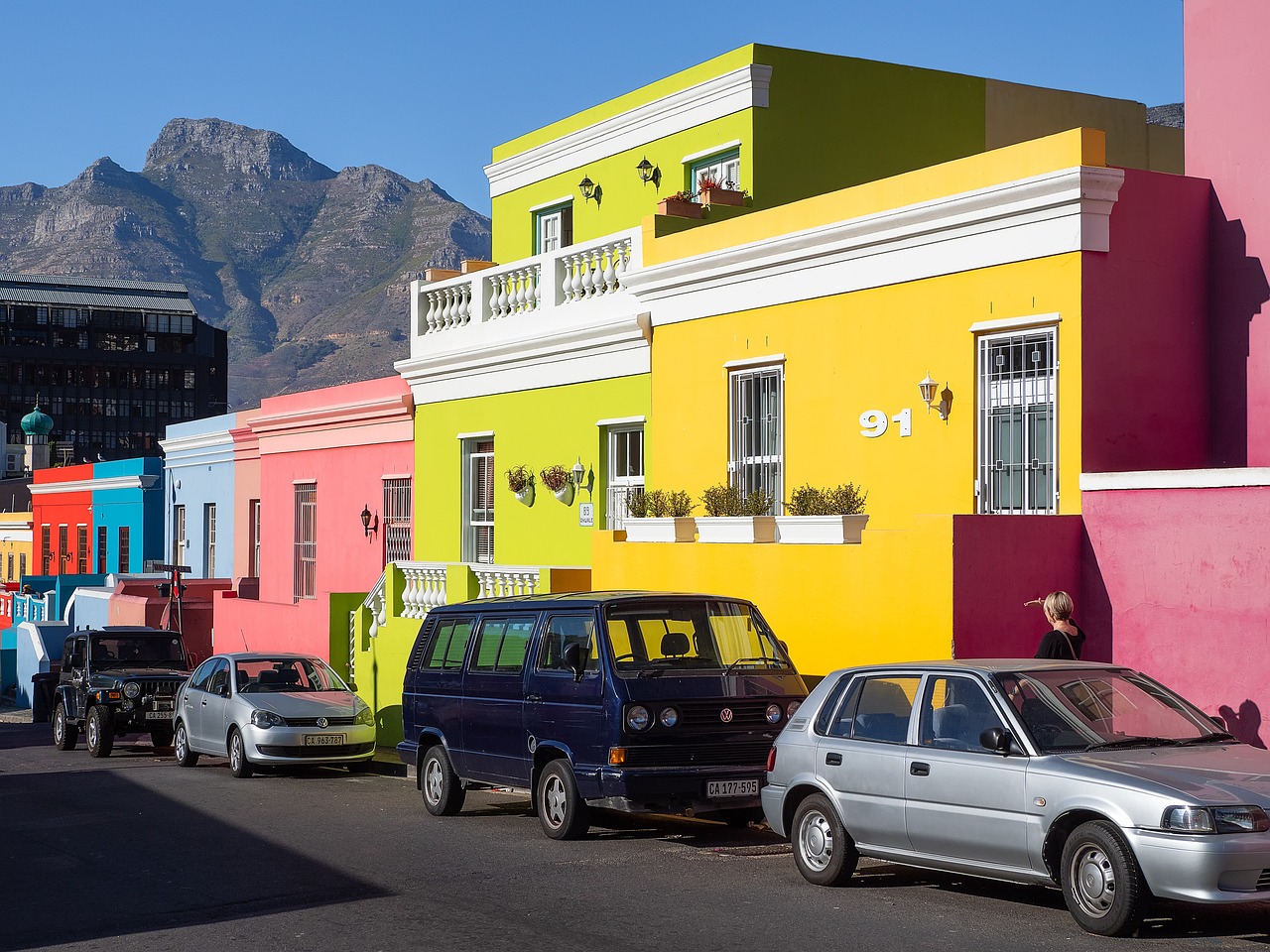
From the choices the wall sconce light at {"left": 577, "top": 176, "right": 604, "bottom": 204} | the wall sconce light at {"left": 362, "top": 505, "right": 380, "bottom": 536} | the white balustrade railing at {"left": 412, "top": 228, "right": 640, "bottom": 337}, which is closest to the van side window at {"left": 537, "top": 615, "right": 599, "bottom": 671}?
the white balustrade railing at {"left": 412, "top": 228, "right": 640, "bottom": 337}

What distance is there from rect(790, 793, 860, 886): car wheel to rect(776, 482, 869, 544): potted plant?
423 cm

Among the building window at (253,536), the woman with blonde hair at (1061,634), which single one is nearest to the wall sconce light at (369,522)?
the building window at (253,536)

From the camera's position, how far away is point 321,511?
2905 centimetres

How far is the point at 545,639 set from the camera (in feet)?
43.4

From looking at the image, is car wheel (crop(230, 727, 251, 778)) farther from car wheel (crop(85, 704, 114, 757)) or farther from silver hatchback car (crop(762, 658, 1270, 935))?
silver hatchback car (crop(762, 658, 1270, 935))

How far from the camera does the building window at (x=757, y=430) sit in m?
17.3

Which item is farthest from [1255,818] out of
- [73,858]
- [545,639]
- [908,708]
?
[73,858]

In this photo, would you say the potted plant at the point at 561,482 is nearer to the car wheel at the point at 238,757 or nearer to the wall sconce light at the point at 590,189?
the car wheel at the point at 238,757

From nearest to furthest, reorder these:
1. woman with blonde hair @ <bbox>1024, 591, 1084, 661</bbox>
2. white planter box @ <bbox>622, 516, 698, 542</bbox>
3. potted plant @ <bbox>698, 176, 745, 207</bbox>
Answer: woman with blonde hair @ <bbox>1024, 591, 1084, 661</bbox>
white planter box @ <bbox>622, 516, 698, 542</bbox>
potted plant @ <bbox>698, 176, 745, 207</bbox>

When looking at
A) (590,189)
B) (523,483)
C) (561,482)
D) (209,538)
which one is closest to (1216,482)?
(561,482)

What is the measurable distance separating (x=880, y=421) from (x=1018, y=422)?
5.56ft

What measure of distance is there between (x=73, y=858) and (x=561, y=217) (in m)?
15.2

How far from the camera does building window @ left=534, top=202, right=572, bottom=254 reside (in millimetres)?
25594

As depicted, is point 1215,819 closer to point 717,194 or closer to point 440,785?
point 440,785
